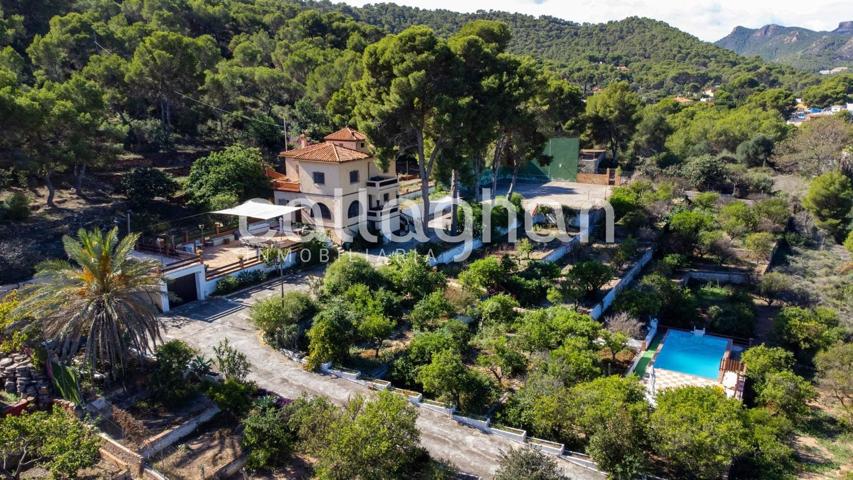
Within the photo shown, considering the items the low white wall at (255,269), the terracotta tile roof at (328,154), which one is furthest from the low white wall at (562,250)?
the low white wall at (255,269)

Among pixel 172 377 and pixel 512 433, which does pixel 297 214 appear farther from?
pixel 512 433

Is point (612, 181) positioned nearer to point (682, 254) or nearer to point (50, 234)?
point (682, 254)

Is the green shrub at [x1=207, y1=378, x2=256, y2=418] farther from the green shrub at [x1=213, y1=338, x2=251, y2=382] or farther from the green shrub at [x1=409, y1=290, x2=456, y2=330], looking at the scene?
the green shrub at [x1=409, y1=290, x2=456, y2=330]

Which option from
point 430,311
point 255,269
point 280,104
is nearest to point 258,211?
point 255,269

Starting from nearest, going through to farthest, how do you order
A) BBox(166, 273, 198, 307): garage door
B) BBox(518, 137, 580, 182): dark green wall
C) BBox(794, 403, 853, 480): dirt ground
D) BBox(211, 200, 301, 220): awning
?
BBox(794, 403, 853, 480): dirt ground, BBox(166, 273, 198, 307): garage door, BBox(211, 200, 301, 220): awning, BBox(518, 137, 580, 182): dark green wall

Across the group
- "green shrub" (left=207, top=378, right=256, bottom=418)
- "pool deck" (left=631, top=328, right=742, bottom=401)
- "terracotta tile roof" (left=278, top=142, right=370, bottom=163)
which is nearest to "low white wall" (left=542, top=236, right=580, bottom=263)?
"pool deck" (left=631, top=328, right=742, bottom=401)

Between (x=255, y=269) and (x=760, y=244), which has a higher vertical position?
(x=255, y=269)
